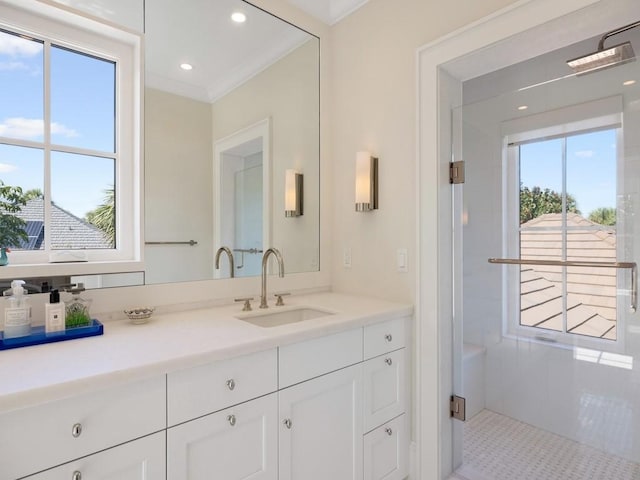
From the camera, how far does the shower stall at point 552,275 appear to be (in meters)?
1.41

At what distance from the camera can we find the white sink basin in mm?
1732

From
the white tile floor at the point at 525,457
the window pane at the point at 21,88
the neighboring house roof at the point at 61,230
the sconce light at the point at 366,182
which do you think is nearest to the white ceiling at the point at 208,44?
the window pane at the point at 21,88

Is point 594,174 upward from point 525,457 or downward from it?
upward

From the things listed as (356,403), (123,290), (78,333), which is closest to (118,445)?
(78,333)

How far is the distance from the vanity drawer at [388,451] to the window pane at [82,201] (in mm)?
1465

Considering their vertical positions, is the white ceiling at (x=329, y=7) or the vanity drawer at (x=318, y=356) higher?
the white ceiling at (x=329, y=7)

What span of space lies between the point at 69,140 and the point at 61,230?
373mm

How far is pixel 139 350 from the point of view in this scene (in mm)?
1101

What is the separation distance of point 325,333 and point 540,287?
106 cm

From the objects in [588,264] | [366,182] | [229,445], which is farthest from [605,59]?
[229,445]

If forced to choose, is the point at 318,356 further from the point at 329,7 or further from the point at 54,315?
the point at 329,7

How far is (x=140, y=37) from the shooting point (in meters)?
1.58

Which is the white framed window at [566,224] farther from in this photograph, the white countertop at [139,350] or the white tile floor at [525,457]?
the white countertop at [139,350]

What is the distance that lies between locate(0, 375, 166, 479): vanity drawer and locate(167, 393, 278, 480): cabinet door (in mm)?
100
